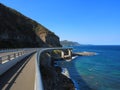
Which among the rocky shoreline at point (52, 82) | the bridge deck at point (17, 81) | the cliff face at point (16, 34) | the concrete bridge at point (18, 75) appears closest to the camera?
the concrete bridge at point (18, 75)

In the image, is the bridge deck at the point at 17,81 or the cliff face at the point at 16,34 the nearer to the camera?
the bridge deck at the point at 17,81

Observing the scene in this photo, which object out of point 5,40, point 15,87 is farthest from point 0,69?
point 5,40

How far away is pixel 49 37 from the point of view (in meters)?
123

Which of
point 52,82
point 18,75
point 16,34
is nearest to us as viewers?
point 18,75

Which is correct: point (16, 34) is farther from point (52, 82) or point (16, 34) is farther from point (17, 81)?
point (17, 81)

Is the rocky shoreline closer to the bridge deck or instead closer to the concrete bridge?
the concrete bridge

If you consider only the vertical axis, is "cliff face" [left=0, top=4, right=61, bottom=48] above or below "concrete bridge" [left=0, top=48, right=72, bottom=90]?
above

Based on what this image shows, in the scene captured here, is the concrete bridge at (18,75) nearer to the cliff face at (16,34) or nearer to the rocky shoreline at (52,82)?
the rocky shoreline at (52,82)

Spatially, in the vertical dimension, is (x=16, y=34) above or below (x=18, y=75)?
above

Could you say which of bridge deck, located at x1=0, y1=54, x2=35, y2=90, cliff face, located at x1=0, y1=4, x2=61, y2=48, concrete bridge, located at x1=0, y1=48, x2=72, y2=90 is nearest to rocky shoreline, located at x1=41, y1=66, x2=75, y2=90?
concrete bridge, located at x1=0, y1=48, x2=72, y2=90

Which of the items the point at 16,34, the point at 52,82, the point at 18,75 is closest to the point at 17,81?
the point at 18,75

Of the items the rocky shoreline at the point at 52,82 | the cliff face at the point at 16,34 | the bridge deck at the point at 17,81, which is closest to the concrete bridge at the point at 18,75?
the bridge deck at the point at 17,81

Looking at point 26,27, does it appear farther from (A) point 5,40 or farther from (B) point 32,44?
(A) point 5,40

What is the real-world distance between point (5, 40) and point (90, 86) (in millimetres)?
49613
